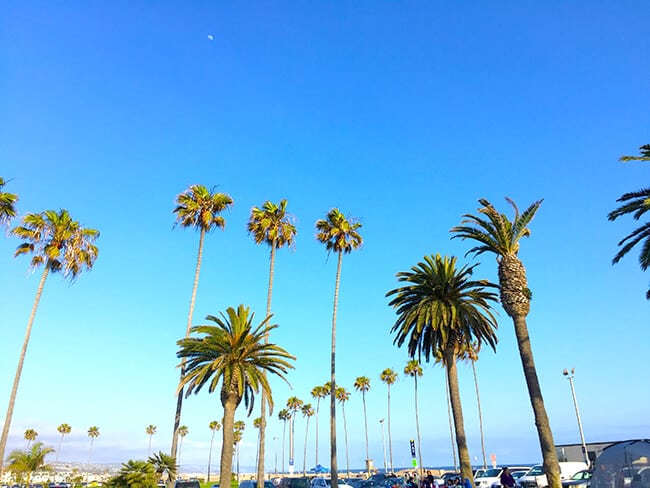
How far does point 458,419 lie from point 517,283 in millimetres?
10671

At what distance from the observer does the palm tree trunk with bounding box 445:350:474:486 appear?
30703 mm

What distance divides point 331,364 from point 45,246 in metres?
24.3

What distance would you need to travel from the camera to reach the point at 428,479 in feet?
107

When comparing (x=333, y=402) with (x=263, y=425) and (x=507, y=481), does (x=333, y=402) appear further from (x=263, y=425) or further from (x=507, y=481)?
(x=507, y=481)

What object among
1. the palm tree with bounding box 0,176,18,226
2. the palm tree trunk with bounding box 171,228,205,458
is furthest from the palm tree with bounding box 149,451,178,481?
the palm tree with bounding box 0,176,18,226

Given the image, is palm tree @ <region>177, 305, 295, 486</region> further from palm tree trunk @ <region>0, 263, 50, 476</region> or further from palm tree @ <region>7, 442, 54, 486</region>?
palm tree @ <region>7, 442, 54, 486</region>

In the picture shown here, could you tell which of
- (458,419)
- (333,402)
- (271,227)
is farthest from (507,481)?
(271,227)

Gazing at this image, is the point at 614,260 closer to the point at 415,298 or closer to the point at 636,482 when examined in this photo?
the point at 636,482

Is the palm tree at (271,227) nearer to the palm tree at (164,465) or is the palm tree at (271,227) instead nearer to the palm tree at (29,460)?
the palm tree at (164,465)

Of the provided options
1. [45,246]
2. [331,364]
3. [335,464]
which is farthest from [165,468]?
[45,246]

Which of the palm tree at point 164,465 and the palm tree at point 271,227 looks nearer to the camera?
the palm tree at point 164,465

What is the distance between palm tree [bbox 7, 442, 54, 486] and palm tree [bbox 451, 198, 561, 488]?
4542 centimetres

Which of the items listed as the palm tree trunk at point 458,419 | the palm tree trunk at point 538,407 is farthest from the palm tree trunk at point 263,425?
the palm tree trunk at point 538,407

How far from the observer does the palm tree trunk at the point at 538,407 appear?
75.8 feet
